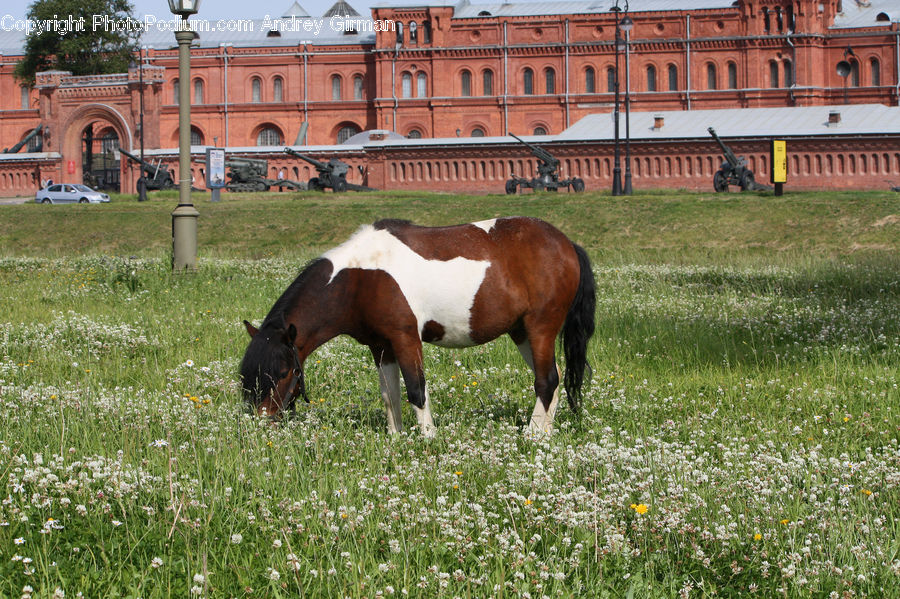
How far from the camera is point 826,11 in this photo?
61.8 m

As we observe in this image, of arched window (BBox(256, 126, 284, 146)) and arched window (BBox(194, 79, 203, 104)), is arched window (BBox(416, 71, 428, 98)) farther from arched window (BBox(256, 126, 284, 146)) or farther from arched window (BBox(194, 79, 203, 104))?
arched window (BBox(194, 79, 203, 104))

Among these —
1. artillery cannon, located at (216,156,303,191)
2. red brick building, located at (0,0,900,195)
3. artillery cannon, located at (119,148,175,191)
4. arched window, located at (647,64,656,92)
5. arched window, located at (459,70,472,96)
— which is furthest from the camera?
arched window, located at (459,70,472,96)

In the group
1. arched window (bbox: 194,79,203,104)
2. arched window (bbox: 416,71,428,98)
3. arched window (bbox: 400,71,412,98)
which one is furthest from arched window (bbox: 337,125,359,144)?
arched window (bbox: 194,79,203,104)

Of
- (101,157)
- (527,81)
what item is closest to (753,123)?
(527,81)

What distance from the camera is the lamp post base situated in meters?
14.5

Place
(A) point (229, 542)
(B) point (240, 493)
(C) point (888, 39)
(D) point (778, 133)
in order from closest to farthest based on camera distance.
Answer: (A) point (229, 542) < (B) point (240, 493) < (D) point (778, 133) < (C) point (888, 39)

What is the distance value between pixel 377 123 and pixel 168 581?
62.3 meters

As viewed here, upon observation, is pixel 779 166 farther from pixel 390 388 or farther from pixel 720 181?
pixel 390 388

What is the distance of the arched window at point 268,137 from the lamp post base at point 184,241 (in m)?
54.9

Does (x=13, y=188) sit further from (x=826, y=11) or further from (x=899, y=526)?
(x=899, y=526)

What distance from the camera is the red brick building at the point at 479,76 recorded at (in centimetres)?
6038

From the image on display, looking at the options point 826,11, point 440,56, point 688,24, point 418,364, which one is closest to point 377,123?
point 440,56

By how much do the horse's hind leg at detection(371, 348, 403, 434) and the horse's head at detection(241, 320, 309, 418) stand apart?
48 cm

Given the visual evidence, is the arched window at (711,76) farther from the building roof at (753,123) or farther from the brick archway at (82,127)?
the brick archway at (82,127)
